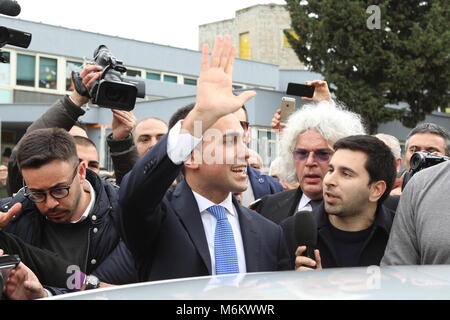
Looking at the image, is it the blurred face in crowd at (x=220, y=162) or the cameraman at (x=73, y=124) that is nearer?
the blurred face in crowd at (x=220, y=162)

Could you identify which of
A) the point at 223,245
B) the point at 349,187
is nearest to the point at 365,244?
the point at 349,187

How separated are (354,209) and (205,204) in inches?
33.0

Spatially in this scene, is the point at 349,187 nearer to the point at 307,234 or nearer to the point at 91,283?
the point at 307,234

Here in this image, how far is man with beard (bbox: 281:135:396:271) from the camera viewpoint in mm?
2799

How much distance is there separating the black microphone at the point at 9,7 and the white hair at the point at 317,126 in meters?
1.59

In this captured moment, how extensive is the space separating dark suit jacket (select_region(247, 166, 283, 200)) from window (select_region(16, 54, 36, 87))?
22185mm

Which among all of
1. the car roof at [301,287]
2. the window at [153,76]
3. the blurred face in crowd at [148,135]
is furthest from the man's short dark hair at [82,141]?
the window at [153,76]

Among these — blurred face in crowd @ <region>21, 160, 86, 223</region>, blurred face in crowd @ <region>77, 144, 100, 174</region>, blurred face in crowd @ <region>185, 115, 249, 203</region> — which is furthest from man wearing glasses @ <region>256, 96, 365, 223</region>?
blurred face in crowd @ <region>77, 144, 100, 174</region>

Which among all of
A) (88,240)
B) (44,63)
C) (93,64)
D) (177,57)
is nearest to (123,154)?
(93,64)

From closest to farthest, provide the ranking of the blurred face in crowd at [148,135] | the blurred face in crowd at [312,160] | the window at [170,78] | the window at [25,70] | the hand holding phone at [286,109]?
the blurred face in crowd at [312,160]
the hand holding phone at [286,109]
the blurred face in crowd at [148,135]
the window at [25,70]
the window at [170,78]

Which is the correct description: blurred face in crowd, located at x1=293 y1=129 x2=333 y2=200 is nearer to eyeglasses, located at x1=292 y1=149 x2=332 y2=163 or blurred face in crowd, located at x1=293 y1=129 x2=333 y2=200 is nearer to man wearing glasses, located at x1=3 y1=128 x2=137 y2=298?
eyeglasses, located at x1=292 y1=149 x2=332 y2=163

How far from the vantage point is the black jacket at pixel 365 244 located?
2770 mm

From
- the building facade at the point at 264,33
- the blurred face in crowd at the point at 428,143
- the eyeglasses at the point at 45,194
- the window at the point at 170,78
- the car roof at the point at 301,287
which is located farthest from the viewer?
the building facade at the point at 264,33

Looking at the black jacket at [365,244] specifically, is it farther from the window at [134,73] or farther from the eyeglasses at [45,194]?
the window at [134,73]
